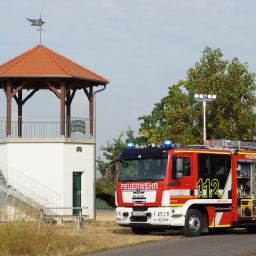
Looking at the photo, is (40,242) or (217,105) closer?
(40,242)

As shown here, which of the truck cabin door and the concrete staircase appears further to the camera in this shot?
the concrete staircase

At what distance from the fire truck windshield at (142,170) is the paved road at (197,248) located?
229 cm

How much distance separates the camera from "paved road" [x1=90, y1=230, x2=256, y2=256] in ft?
63.5

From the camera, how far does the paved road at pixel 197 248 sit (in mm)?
19359

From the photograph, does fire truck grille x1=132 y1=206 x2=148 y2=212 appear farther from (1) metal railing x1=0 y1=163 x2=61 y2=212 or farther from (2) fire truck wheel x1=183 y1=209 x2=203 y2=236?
(1) metal railing x1=0 y1=163 x2=61 y2=212

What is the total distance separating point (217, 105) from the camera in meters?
39.0

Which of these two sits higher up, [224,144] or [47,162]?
[224,144]

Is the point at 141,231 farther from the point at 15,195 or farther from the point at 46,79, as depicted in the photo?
the point at 46,79

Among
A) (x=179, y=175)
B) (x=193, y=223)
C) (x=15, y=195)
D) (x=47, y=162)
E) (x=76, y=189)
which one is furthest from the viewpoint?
(x=76, y=189)

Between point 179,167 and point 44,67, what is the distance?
13904mm

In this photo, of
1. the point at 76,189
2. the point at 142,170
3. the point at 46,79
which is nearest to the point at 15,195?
the point at 76,189

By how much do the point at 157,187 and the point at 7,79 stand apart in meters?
13.9

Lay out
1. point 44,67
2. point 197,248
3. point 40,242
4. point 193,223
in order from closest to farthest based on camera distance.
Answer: point 40,242, point 197,248, point 193,223, point 44,67

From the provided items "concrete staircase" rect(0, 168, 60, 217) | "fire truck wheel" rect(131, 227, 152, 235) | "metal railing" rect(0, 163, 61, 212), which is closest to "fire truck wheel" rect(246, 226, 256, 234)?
"fire truck wheel" rect(131, 227, 152, 235)
